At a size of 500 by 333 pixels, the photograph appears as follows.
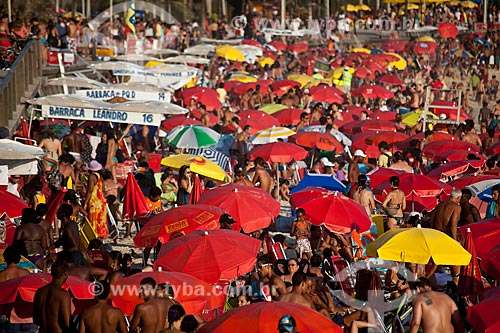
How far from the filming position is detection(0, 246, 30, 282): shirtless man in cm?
1012

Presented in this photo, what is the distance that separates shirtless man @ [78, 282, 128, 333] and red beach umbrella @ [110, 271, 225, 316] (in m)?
0.50

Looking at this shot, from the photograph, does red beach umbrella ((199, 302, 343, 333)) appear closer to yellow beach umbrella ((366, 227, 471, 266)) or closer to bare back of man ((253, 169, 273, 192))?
yellow beach umbrella ((366, 227, 471, 266))

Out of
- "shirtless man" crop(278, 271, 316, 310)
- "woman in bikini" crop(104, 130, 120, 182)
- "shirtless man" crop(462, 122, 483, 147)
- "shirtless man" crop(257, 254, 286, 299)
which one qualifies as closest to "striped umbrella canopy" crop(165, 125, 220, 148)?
"woman in bikini" crop(104, 130, 120, 182)

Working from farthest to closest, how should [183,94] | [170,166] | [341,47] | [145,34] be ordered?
[341,47] → [145,34] → [183,94] → [170,166]

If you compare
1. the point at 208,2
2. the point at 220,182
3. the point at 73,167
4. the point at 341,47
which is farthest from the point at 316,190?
the point at 208,2

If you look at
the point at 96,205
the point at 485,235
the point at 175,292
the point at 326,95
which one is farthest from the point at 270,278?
the point at 326,95

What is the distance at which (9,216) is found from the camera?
12.5 metres

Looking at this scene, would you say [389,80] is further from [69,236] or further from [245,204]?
[69,236]

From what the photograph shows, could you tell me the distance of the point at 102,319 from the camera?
8.71 metres

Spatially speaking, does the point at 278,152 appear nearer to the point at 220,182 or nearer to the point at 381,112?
the point at 220,182

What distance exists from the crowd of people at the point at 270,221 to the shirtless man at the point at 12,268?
0.01 m

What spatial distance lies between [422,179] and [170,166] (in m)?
3.83

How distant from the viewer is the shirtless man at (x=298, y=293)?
944cm

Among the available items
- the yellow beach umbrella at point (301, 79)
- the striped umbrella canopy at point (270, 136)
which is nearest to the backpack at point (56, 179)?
the striped umbrella canopy at point (270, 136)
